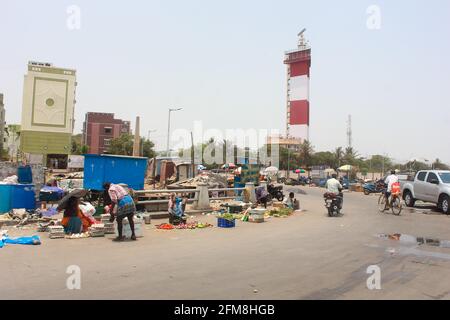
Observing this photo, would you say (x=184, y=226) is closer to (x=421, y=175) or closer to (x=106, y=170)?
(x=106, y=170)

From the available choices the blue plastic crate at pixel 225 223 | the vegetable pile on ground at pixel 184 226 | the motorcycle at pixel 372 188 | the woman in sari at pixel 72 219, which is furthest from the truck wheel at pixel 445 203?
the motorcycle at pixel 372 188

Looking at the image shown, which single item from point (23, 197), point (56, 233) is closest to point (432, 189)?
point (56, 233)

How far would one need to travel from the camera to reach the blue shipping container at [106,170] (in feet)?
53.9

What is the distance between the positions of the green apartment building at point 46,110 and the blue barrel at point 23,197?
6065cm

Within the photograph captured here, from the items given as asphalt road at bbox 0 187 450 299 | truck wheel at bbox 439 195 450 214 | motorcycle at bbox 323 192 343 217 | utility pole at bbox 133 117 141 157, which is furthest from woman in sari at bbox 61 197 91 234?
utility pole at bbox 133 117 141 157

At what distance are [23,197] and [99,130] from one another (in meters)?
122

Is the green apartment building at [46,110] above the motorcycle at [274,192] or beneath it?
above

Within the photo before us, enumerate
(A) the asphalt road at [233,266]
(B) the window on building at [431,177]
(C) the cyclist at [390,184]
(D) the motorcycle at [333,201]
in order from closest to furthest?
(A) the asphalt road at [233,266] → (D) the motorcycle at [333,201] → (C) the cyclist at [390,184] → (B) the window on building at [431,177]

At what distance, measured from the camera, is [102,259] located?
844 cm

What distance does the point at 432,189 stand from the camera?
20.3 meters

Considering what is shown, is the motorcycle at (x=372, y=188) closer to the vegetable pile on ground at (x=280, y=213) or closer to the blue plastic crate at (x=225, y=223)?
the vegetable pile on ground at (x=280, y=213)

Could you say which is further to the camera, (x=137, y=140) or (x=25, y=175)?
(x=137, y=140)
